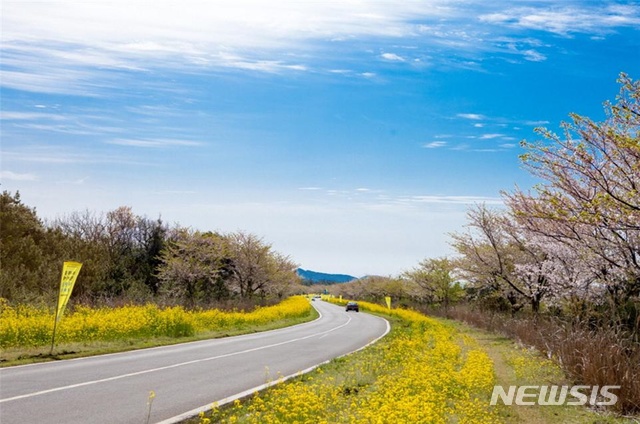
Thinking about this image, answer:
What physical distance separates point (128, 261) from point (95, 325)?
97.2 ft

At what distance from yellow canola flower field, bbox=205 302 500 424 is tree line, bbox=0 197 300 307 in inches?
598

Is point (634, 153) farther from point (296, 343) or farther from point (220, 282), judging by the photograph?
point (220, 282)

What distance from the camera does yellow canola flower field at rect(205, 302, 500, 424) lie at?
22.9ft

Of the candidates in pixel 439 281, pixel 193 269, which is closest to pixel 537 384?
pixel 193 269

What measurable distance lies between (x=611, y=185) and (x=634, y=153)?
1481 millimetres

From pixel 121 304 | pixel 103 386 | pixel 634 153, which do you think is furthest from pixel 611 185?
pixel 121 304

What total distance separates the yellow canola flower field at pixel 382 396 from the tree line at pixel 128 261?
49.8 feet

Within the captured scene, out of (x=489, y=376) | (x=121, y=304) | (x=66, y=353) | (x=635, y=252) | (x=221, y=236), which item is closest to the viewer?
(x=489, y=376)

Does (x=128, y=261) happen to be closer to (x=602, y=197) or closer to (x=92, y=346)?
(x=92, y=346)

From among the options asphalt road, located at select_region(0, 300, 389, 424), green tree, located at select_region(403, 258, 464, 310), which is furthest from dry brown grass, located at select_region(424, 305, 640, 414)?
green tree, located at select_region(403, 258, 464, 310)

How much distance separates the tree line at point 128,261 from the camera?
2658 centimetres

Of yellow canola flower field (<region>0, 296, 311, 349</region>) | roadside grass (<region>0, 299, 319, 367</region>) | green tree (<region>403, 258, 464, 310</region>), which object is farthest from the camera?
green tree (<region>403, 258, 464, 310</region>)

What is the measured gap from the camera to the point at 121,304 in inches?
981

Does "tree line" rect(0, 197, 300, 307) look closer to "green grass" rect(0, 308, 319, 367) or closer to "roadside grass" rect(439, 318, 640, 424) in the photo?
"green grass" rect(0, 308, 319, 367)
